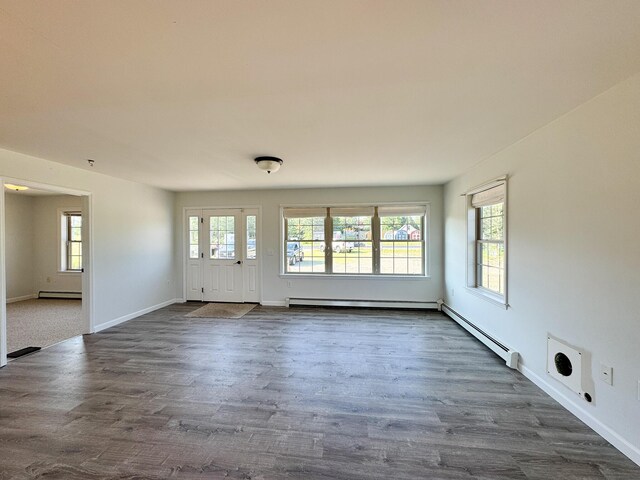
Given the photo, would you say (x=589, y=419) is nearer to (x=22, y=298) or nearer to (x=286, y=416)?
(x=286, y=416)

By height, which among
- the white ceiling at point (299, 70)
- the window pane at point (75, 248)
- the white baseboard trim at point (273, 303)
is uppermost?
the white ceiling at point (299, 70)

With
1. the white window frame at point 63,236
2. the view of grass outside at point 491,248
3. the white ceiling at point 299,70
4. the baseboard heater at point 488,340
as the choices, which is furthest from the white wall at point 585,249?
the white window frame at point 63,236

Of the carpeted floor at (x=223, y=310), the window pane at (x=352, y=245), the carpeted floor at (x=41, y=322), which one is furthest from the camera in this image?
the window pane at (x=352, y=245)

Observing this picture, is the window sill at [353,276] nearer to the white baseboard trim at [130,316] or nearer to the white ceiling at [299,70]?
the white baseboard trim at [130,316]

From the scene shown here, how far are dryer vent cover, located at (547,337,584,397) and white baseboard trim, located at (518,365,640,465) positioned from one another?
11 centimetres

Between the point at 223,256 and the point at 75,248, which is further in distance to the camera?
the point at 75,248

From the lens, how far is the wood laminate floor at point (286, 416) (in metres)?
1.75

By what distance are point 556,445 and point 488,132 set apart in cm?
252

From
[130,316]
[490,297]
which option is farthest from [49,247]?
[490,297]

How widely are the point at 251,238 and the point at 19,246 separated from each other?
5.28m

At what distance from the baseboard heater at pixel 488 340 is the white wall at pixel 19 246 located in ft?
29.7

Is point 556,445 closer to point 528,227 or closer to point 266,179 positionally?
point 528,227

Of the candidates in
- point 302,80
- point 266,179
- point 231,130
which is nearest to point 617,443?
point 302,80

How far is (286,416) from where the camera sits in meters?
2.23
